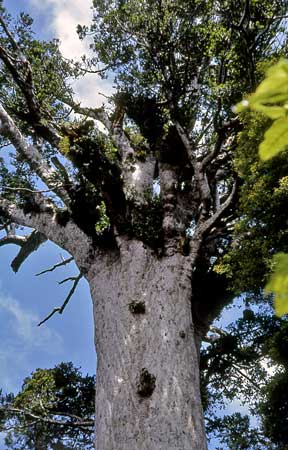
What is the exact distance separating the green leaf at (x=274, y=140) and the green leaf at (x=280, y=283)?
138 mm

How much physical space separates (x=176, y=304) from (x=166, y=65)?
16.8 ft

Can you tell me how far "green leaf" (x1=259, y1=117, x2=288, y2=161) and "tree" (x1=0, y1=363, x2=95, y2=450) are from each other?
246 inches

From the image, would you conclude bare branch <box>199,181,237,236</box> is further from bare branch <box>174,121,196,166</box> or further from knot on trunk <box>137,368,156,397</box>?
knot on trunk <box>137,368,156,397</box>

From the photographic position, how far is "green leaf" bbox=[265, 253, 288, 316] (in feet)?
1.66

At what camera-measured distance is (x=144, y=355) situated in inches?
182

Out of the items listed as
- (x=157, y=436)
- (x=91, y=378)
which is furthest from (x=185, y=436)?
(x=91, y=378)

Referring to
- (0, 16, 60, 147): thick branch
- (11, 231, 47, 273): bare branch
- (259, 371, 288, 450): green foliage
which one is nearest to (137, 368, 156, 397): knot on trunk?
(259, 371, 288, 450): green foliage

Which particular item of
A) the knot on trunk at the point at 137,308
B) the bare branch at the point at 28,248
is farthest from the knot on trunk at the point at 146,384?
the bare branch at the point at 28,248

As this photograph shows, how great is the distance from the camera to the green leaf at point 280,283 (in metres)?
0.51

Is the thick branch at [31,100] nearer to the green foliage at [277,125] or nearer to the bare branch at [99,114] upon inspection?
the bare branch at [99,114]

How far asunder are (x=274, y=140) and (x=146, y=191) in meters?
6.89

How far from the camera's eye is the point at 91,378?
7973 millimetres

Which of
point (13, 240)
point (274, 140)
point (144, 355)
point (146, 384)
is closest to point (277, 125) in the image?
point (274, 140)

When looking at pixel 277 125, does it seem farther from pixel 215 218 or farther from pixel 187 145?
pixel 187 145
